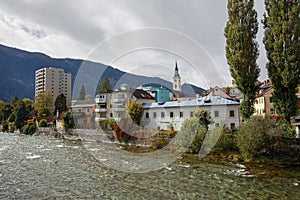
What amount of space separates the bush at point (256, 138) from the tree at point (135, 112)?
1667cm

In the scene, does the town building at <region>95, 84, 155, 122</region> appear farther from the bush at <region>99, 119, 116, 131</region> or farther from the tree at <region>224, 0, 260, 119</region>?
the tree at <region>224, 0, 260, 119</region>

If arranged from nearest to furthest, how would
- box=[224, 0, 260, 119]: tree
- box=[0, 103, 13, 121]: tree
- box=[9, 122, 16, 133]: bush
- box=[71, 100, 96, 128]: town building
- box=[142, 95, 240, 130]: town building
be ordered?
box=[224, 0, 260, 119]: tree < box=[142, 95, 240, 130]: town building < box=[71, 100, 96, 128]: town building < box=[9, 122, 16, 133]: bush < box=[0, 103, 13, 121]: tree

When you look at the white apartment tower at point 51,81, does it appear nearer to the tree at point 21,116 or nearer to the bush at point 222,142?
the tree at point 21,116

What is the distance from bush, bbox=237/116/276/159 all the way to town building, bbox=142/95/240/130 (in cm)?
890

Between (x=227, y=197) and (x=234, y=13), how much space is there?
18113 mm

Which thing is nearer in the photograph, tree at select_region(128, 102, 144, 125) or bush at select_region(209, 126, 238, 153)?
bush at select_region(209, 126, 238, 153)

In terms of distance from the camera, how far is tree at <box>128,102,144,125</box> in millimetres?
31656

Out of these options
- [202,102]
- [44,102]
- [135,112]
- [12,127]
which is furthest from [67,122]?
[44,102]

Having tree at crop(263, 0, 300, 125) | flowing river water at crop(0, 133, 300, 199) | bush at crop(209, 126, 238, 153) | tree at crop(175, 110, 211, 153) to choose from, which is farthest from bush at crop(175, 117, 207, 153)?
tree at crop(263, 0, 300, 125)

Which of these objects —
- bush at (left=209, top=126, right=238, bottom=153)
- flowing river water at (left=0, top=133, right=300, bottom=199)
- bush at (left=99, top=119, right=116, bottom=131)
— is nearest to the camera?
flowing river water at (left=0, top=133, right=300, bottom=199)

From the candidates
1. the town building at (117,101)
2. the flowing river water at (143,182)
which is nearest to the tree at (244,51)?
the flowing river water at (143,182)

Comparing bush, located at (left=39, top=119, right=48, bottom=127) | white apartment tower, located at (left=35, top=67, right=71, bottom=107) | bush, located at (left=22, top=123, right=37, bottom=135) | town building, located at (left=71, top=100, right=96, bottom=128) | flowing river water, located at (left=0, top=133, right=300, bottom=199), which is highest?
white apartment tower, located at (left=35, top=67, right=71, bottom=107)

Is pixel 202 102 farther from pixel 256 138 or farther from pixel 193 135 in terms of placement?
pixel 256 138

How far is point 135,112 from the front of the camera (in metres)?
31.9
